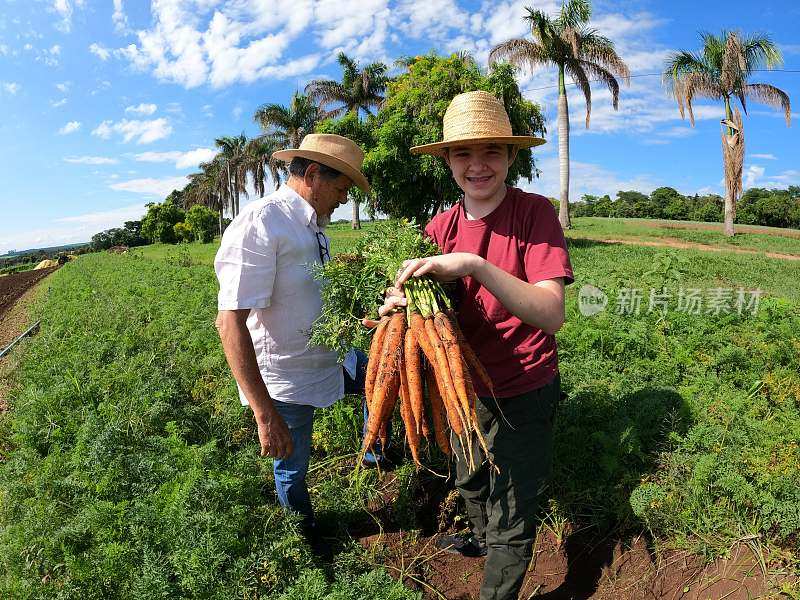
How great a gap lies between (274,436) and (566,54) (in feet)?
80.5

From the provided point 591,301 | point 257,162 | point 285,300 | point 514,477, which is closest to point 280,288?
point 285,300

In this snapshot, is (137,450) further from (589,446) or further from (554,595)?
(589,446)

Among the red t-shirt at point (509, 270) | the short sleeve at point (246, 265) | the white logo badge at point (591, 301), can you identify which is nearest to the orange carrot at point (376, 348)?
the red t-shirt at point (509, 270)

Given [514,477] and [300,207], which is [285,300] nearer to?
[300,207]

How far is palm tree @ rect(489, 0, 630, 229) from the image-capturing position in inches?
865

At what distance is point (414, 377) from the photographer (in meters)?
2.37

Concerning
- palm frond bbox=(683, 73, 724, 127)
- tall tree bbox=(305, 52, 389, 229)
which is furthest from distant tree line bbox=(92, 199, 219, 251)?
palm frond bbox=(683, 73, 724, 127)

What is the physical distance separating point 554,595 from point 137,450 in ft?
9.72

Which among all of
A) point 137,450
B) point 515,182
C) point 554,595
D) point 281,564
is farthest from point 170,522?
point 515,182

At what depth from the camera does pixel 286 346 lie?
278 centimetres

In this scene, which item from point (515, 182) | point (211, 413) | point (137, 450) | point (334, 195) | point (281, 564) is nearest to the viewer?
point (281, 564)

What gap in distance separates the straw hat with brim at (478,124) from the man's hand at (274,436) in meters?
1.59

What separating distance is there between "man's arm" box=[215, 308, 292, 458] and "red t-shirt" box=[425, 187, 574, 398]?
3.38 feet

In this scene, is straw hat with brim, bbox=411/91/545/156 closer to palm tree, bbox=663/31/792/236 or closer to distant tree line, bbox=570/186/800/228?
palm tree, bbox=663/31/792/236
